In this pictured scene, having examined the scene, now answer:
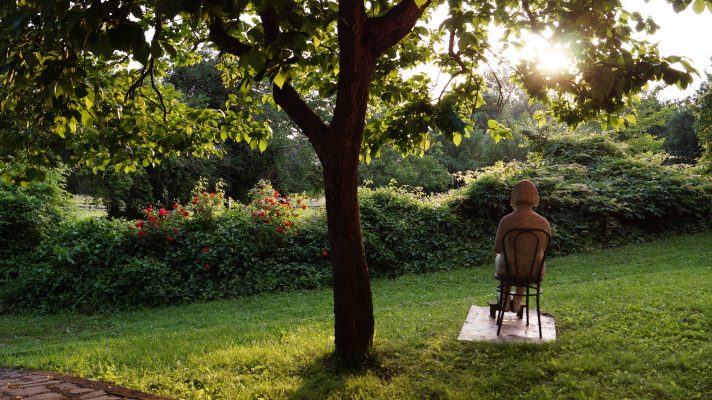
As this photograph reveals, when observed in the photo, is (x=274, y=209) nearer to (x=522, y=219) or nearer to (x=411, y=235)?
(x=411, y=235)

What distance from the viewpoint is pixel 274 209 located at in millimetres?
13141

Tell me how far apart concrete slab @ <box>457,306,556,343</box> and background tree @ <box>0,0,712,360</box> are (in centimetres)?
138

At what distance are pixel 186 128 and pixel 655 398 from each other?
5.63 meters

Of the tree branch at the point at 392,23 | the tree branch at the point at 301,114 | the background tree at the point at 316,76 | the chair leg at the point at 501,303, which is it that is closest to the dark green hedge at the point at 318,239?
the background tree at the point at 316,76

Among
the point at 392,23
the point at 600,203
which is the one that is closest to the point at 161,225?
the point at 392,23

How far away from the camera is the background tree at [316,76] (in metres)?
3.20

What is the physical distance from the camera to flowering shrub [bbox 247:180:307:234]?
12.8 metres

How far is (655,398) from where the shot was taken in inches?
162

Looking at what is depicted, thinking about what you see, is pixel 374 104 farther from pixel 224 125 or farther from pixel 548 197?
pixel 548 197

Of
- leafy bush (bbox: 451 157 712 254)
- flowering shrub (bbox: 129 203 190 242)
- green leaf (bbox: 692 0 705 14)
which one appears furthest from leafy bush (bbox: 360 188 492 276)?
green leaf (bbox: 692 0 705 14)

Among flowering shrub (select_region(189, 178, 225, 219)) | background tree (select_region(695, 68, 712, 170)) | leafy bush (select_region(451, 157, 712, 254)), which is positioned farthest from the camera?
background tree (select_region(695, 68, 712, 170))

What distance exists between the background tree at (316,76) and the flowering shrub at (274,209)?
224 inches

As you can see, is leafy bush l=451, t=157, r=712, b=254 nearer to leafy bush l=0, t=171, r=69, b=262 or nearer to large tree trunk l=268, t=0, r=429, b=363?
large tree trunk l=268, t=0, r=429, b=363

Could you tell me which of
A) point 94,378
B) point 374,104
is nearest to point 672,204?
point 374,104
